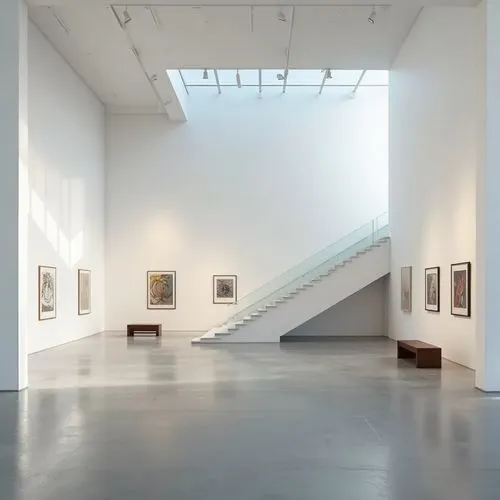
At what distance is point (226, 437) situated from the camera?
9.86 m

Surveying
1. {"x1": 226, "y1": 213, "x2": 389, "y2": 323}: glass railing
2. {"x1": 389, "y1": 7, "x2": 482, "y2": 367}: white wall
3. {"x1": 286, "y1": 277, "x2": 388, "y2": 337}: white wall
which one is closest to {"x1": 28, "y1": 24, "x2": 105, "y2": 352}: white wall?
{"x1": 226, "y1": 213, "x2": 389, "y2": 323}: glass railing

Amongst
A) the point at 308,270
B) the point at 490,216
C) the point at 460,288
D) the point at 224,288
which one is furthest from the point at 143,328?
the point at 490,216

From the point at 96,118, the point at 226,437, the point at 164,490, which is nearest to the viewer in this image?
the point at 164,490

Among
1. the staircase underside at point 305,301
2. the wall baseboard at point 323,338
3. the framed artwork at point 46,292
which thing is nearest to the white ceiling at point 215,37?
the staircase underside at point 305,301

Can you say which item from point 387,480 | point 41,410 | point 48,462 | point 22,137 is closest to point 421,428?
point 387,480

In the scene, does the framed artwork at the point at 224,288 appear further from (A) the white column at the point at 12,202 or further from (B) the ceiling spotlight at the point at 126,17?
(A) the white column at the point at 12,202

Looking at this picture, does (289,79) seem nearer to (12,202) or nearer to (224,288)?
(224,288)

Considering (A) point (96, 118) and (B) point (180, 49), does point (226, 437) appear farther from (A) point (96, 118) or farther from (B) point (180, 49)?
(A) point (96, 118)

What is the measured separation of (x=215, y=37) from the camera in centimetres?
2494

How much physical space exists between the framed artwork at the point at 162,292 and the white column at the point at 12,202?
1920 cm

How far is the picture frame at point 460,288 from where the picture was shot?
1795 cm

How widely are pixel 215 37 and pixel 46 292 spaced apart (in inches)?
459

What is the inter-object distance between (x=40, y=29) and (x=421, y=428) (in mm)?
20858

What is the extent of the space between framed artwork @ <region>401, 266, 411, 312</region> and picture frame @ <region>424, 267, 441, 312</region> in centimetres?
263
